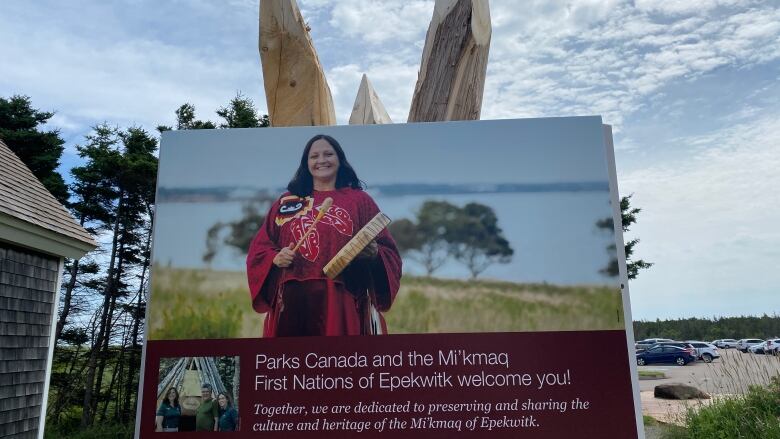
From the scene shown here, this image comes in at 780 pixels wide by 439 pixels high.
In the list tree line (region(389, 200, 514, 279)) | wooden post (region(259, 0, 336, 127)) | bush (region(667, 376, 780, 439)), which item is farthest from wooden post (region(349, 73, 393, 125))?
bush (region(667, 376, 780, 439))

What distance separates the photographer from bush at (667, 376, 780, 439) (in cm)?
703

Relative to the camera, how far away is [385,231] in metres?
3.44

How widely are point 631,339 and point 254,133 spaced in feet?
8.55

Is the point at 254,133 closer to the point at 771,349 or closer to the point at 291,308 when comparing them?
the point at 291,308

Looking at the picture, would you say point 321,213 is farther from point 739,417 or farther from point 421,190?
point 739,417

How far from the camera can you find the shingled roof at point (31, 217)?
214 inches

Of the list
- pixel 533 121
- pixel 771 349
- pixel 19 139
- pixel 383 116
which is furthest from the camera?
pixel 19 139

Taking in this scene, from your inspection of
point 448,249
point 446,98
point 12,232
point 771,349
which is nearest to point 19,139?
point 12,232

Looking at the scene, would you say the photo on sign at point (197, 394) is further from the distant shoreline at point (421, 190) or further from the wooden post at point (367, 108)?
the wooden post at point (367, 108)

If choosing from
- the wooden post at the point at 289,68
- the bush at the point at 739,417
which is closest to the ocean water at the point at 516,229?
the wooden post at the point at 289,68

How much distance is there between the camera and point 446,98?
15.5ft

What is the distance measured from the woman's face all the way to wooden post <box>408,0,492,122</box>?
1385mm

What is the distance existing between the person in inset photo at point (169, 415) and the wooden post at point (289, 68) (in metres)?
2.22

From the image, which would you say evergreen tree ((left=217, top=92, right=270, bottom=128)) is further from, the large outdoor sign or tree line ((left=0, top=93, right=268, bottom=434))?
the large outdoor sign
